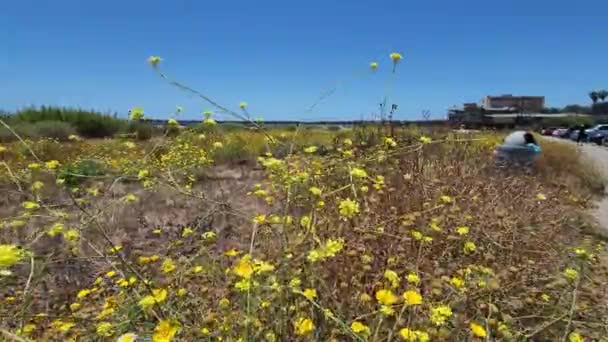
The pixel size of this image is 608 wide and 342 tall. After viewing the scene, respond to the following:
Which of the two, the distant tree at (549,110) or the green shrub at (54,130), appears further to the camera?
the distant tree at (549,110)

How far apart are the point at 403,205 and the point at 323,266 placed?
139 cm

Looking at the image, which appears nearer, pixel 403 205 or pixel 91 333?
pixel 91 333

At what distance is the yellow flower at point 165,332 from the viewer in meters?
1.09

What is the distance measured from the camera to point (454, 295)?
1686 mm

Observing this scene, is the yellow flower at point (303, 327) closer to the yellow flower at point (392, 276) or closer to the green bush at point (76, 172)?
the yellow flower at point (392, 276)

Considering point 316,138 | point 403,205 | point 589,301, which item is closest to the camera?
point 589,301

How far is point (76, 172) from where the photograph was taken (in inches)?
156

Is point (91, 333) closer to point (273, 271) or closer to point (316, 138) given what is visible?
point (273, 271)

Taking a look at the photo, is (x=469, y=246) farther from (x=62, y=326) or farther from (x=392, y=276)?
(x=62, y=326)

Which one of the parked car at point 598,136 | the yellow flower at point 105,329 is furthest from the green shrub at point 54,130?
the parked car at point 598,136

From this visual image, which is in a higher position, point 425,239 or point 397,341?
point 425,239

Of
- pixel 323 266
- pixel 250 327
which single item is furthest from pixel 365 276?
pixel 250 327

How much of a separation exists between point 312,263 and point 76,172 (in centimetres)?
322

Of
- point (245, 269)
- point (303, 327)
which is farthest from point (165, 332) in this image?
point (303, 327)
